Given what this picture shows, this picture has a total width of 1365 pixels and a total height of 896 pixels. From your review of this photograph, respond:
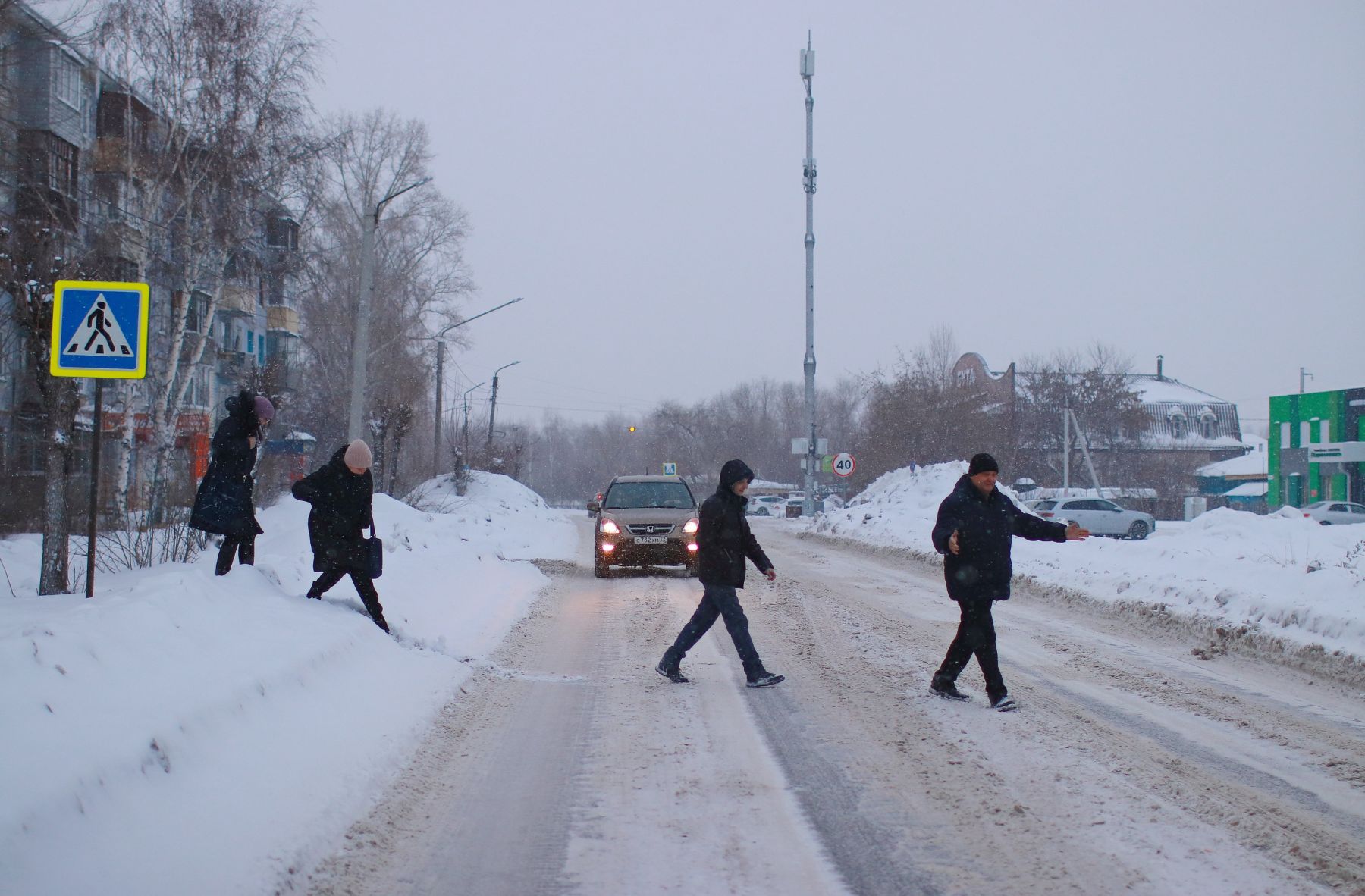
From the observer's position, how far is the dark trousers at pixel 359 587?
8500mm

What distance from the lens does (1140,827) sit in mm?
4504

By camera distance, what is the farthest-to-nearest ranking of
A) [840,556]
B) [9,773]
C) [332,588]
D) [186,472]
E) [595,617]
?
[840,556] → [186,472] → [595,617] → [332,588] → [9,773]

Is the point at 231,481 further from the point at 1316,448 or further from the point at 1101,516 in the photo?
the point at 1316,448

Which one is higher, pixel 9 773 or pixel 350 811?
pixel 9 773

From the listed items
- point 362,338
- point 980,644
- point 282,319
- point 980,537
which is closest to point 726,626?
point 980,644

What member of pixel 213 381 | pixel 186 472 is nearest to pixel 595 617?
pixel 186 472

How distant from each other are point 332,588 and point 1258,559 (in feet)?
36.2

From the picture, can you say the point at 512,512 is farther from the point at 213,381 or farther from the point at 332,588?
the point at 332,588

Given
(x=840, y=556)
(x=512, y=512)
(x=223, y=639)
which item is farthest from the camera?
(x=512, y=512)

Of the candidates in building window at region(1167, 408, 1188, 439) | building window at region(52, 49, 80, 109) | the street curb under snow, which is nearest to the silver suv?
the street curb under snow

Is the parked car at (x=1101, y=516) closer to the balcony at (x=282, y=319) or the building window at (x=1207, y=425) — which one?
the balcony at (x=282, y=319)

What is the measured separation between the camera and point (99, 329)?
307 inches

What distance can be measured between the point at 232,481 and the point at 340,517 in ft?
3.31

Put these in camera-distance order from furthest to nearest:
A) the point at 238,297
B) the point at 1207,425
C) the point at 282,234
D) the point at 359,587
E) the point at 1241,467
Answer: the point at 1207,425
the point at 1241,467
the point at 238,297
the point at 282,234
the point at 359,587
